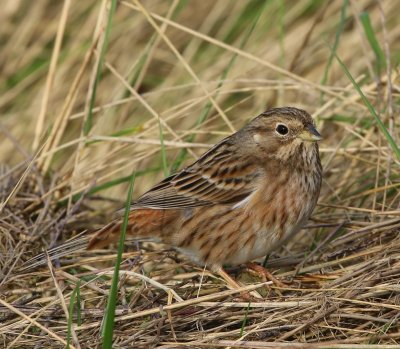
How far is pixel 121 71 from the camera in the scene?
741 cm

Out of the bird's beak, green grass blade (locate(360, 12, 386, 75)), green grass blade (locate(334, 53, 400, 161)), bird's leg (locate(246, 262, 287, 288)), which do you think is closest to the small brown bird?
the bird's beak

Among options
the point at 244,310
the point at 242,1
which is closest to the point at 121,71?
the point at 242,1

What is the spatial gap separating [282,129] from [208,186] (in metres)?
0.50

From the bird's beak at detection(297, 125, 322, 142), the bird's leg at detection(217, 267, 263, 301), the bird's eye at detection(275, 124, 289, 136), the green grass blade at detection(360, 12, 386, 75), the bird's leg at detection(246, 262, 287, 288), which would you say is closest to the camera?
the bird's leg at detection(217, 267, 263, 301)

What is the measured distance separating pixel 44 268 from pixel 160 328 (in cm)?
112

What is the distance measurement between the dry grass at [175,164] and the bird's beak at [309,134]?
54cm

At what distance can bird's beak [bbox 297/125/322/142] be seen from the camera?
468cm

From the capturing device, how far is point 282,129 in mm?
4836

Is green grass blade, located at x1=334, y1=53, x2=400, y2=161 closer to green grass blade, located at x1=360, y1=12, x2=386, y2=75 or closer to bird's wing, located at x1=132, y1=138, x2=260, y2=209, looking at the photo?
bird's wing, located at x1=132, y1=138, x2=260, y2=209

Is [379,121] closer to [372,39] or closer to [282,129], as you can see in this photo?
[282,129]

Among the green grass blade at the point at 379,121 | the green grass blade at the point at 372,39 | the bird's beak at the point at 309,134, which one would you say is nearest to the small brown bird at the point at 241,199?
the bird's beak at the point at 309,134

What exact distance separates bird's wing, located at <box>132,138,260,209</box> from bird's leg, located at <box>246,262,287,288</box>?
375 mm

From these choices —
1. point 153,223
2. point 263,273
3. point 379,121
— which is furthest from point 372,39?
point 153,223

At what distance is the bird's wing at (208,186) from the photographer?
484 centimetres
